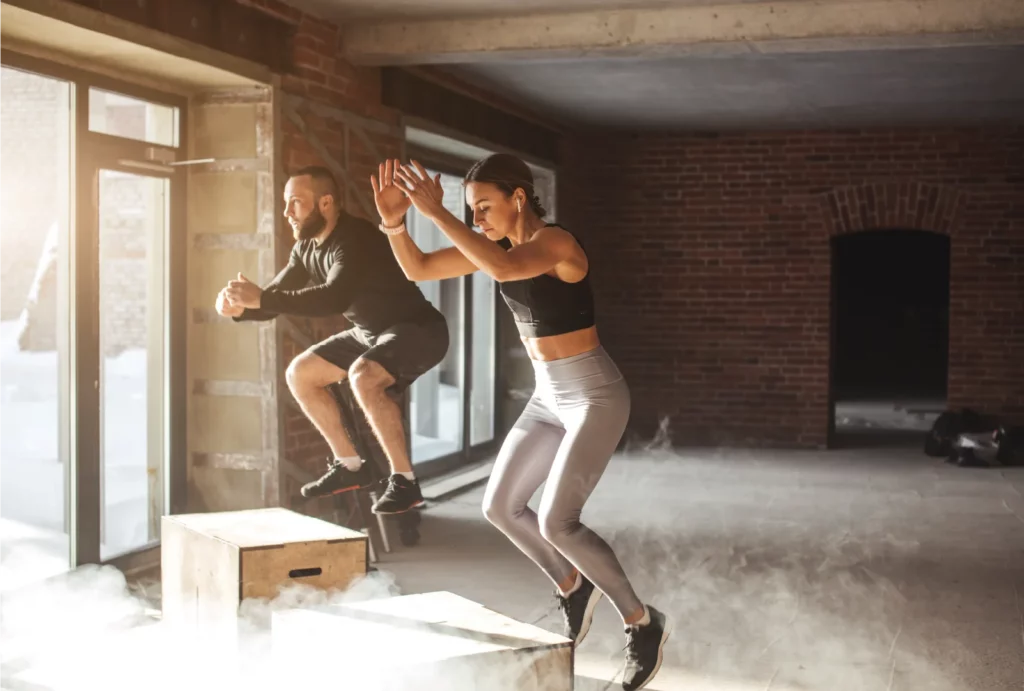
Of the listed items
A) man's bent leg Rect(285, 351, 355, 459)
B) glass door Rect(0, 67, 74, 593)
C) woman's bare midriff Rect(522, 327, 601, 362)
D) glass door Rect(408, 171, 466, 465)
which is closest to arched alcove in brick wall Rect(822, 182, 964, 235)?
glass door Rect(408, 171, 466, 465)

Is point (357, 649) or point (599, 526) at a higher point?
point (357, 649)

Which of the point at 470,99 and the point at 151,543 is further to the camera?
the point at 470,99

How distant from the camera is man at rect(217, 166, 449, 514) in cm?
439

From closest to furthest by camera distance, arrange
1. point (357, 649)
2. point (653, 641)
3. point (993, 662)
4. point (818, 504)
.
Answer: point (357, 649)
point (653, 641)
point (993, 662)
point (818, 504)

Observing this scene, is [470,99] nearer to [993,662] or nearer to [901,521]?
[901,521]

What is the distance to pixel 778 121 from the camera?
986cm

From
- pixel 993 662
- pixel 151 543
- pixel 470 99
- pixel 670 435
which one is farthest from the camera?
pixel 670 435

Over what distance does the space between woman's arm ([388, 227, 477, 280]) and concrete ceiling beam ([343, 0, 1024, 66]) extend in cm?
280

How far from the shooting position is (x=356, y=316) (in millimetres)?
4543

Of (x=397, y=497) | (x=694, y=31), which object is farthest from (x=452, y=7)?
(x=397, y=497)

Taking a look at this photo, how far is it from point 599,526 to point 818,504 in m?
1.63

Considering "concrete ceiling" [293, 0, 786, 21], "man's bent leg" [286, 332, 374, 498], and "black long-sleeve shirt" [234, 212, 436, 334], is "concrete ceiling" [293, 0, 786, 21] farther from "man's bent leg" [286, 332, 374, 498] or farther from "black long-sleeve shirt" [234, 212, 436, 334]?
"man's bent leg" [286, 332, 374, 498]

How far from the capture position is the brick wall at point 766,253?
10.0m

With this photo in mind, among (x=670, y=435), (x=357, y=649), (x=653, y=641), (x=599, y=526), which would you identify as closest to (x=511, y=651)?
(x=357, y=649)
